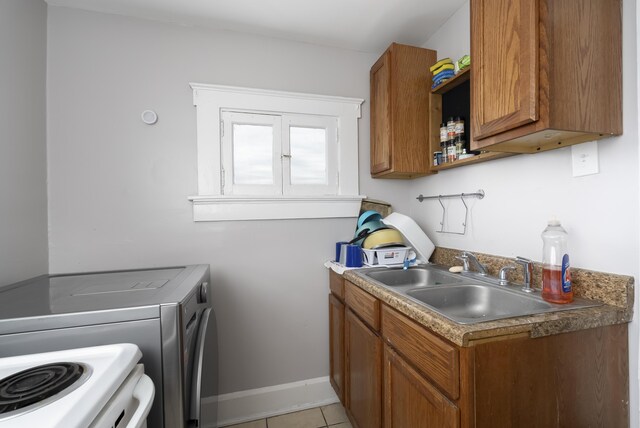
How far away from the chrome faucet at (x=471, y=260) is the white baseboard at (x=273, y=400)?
1.21 m

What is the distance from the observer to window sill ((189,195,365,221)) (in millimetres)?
1661

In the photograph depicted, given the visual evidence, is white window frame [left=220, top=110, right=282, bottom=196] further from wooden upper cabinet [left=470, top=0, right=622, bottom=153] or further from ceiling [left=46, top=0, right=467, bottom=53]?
wooden upper cabinet [left=470, top=0, right=622, bottom=153]

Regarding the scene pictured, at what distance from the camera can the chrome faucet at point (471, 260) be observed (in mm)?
1346

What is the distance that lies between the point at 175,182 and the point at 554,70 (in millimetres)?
1841

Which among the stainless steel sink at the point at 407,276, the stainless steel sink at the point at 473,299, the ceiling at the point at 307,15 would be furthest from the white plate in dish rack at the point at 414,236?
the ceiling at the point at 307,15

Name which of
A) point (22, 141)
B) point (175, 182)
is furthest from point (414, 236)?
point (22, 141)

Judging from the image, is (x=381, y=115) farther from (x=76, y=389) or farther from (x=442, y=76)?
(x=76, y=389)

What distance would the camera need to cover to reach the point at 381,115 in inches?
69.7

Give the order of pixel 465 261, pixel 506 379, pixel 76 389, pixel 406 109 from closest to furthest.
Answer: pixel 76 389, pixel 506 379, pixel 465 261, pixel 406 109

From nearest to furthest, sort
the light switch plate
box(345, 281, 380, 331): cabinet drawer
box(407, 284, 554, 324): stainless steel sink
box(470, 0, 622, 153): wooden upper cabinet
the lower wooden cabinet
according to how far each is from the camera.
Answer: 1. the lower wooden cabinet
2. box(470, 0, 622, 153): wooden upper cabinet
3. the light switch plate
4. box(407, 284, 554, 324): stainless steel sink
5. box(345, 281, 380, 331): cabinet drawer

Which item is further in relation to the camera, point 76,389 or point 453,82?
point 453,82

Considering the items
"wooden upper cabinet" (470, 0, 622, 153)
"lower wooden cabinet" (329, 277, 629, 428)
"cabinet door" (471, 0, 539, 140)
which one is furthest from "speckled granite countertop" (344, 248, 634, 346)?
"cabinet door" (471, 0, 539, 140)

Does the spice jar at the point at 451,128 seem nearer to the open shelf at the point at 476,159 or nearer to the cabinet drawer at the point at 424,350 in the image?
the open shelf at the point at 476,159

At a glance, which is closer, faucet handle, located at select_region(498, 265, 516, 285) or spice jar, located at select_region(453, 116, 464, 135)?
faucet handle, located at select_region(498, 265, 516, 285)
